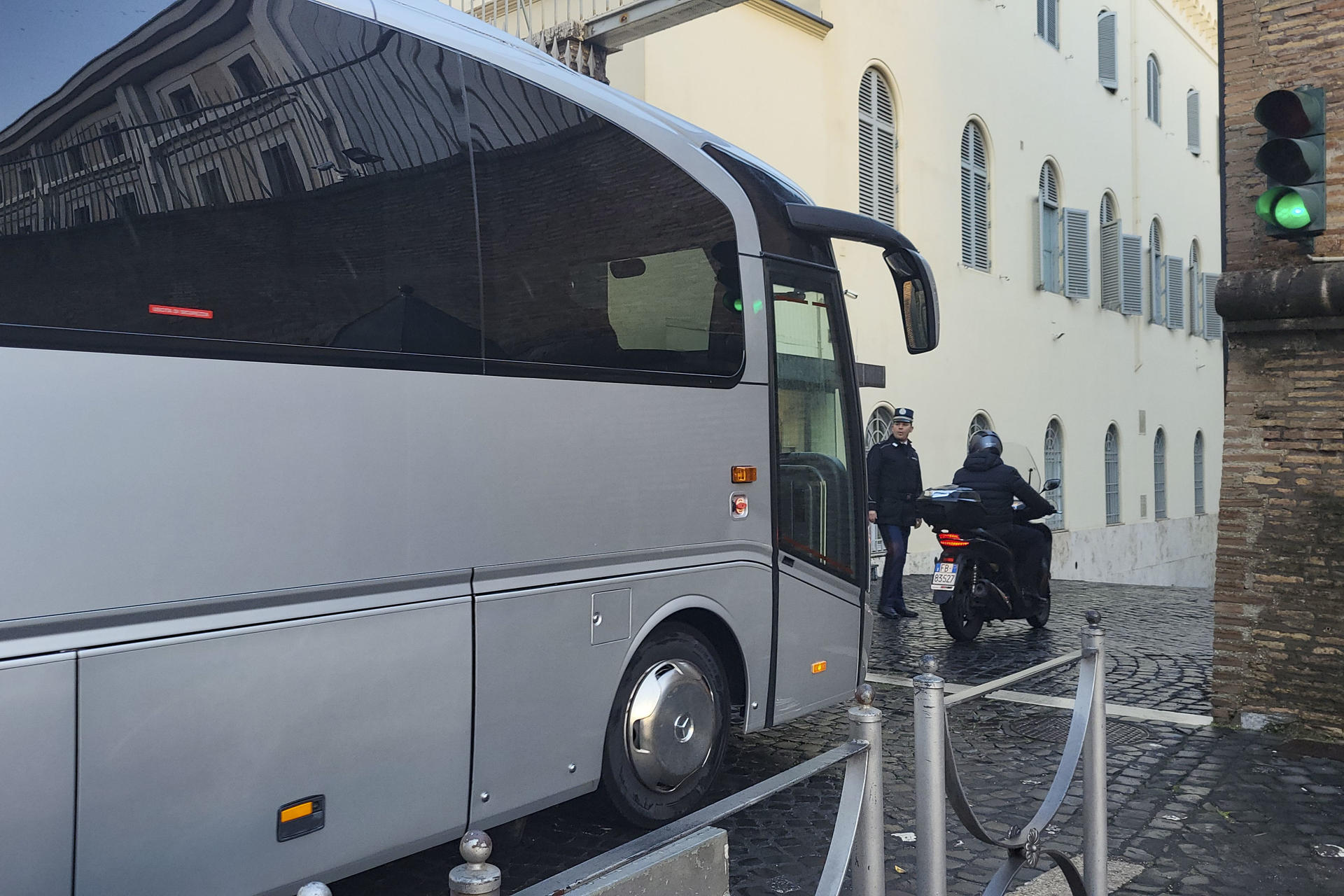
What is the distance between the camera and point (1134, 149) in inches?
1029

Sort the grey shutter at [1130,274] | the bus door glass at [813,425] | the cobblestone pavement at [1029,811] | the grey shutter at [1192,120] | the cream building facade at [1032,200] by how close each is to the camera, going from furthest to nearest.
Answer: the grey shutter at [1192,120]
the grey shutter at [1130,274]
the cream building facade at [1032,200]
the bus door glass at [813,425]
the cobblestone pavement at [1029,811]

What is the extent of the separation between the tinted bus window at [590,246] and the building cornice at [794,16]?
10.1 meters

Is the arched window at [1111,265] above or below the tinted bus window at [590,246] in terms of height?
above

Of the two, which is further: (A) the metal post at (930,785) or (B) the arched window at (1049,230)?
(B) the arched window at (1049,230)

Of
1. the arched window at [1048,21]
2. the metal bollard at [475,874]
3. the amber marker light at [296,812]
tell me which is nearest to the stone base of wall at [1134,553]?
the arched window at [1048,21]

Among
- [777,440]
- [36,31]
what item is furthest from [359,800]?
[777,440]

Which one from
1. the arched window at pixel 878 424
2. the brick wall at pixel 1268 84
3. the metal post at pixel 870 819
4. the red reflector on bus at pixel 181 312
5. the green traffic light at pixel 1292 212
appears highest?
the brick wall at pixel 1268 84

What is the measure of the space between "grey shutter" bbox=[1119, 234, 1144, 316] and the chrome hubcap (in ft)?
70.3

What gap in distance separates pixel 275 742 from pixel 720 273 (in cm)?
288

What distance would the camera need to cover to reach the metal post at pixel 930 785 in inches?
110

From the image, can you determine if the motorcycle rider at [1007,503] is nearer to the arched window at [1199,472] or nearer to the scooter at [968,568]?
the scooter at [968,568]

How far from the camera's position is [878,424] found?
663 inches

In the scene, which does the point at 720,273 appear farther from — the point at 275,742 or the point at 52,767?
the point at 52,767

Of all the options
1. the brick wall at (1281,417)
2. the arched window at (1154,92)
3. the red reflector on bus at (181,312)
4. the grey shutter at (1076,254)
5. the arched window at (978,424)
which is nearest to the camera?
the red reflector on bus at (181,312)
